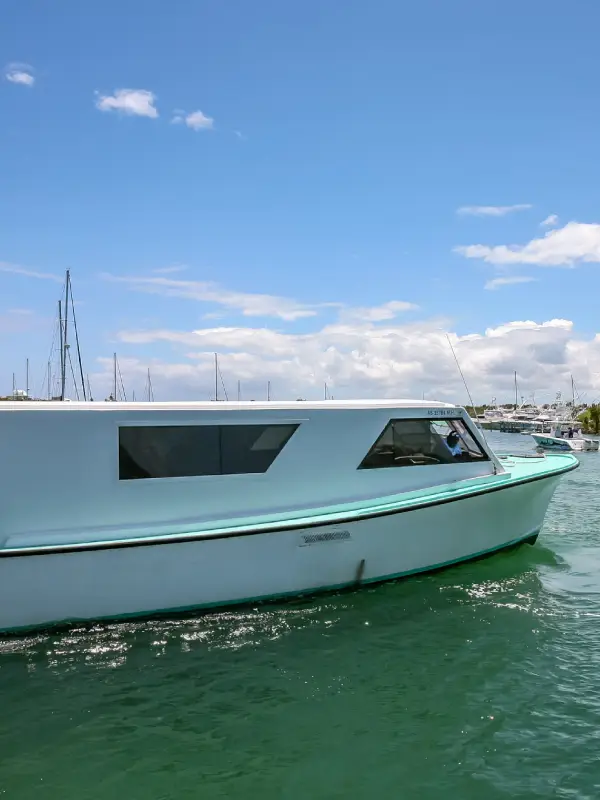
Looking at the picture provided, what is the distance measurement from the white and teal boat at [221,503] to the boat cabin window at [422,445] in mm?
29

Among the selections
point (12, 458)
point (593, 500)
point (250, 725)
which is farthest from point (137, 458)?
point (593, 500)

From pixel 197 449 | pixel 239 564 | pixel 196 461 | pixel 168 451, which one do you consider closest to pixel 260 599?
pixel 239 564

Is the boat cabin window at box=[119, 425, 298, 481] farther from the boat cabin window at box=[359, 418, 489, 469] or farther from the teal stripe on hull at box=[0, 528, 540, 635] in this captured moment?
the teal stripe on hull at box=[0, 528, 540, 635]

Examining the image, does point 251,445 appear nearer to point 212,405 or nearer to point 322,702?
point 212,405

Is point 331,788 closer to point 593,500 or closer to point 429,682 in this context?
point 429,682

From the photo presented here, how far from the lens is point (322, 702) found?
5809 millimetres

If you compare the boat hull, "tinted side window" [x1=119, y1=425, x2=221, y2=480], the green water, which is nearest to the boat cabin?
"tinted side window" [x1=119, y1=425, x2=221, y2=480]

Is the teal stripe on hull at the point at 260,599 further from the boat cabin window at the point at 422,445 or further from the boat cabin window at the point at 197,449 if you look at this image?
the boat cabin window at the point at 197,449

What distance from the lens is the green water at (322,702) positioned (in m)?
4.71

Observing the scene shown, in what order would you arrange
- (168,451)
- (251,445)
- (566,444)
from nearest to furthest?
(168,451)
(251,445)
(566,444)

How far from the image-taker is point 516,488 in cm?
947

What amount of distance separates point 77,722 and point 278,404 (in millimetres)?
4335

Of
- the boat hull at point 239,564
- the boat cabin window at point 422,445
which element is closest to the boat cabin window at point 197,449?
the boat hull at point 239,564

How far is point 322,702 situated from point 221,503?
293 cm
